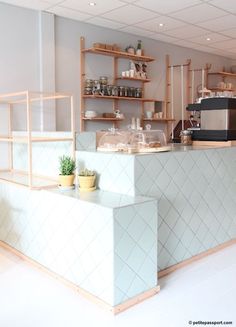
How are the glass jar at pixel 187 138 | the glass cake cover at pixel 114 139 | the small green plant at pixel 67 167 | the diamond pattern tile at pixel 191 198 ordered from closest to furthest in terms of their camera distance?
the diamond pattern tile at pixel 191 198 < the small green plant at pixel 67 167 < the glass cake cover at pixel 114 139 < the glass jar at pixel 187 138

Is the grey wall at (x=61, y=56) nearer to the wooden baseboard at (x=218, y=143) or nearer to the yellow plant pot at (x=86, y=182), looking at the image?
the yellow plant pot at (x=86, y=182)

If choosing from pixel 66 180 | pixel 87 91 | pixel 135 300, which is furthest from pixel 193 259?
pixel 87 91

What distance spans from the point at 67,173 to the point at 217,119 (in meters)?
1.66

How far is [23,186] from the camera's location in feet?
9.23

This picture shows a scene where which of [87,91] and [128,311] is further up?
[87,91]

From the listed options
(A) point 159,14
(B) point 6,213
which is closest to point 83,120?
(A) point 159,14

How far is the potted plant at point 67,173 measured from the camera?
2.65m

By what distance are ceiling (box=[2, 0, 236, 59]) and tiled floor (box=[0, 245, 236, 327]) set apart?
2.85 metres

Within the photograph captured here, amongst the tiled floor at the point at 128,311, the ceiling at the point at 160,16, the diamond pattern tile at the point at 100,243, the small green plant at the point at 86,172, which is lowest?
the tiled floor at the point at 128,311

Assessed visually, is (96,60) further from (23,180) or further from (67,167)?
(67,167)

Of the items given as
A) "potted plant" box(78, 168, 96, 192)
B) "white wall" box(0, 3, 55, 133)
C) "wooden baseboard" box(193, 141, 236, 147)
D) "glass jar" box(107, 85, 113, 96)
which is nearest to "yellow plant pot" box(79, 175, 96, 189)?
"potted plant" box(78, 168, 96, 192)

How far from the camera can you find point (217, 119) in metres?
3.40

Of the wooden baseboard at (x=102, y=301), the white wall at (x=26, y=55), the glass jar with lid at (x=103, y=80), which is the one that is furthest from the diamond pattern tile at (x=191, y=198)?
the glass jar with lid at (x=103, y=80)

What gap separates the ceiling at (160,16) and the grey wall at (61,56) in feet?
0.43
